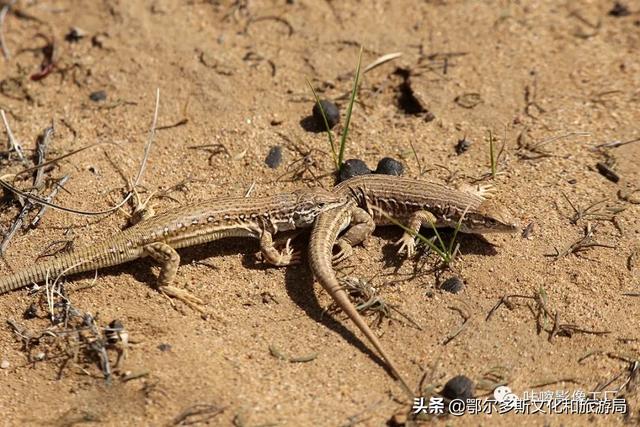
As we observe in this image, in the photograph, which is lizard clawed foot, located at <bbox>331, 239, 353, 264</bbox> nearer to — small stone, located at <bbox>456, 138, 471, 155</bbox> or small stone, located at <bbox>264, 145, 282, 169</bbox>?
small stone, located at <bbox>264, 145, 282, 169</bbox>

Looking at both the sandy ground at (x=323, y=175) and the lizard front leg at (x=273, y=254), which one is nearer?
the sandy ground at (x=323, y=175)


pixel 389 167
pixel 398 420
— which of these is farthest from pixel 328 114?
pixel 398 420

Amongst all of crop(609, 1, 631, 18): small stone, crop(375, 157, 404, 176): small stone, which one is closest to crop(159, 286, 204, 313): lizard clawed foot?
crop(375, 157, 404, 176): small stone

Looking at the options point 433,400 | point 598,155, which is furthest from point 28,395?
point 598,155

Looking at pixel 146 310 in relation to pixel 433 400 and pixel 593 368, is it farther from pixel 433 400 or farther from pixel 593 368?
pixel 593 368

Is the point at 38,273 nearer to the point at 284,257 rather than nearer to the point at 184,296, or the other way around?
the point at 184,296

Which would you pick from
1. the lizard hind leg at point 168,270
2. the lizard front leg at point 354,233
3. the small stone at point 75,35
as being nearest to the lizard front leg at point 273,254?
the lizard front leg at point 354,233

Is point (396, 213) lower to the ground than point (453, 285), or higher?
higher

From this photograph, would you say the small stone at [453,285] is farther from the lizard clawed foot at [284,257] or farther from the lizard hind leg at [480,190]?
the lizard clawed foot at [284,257]
